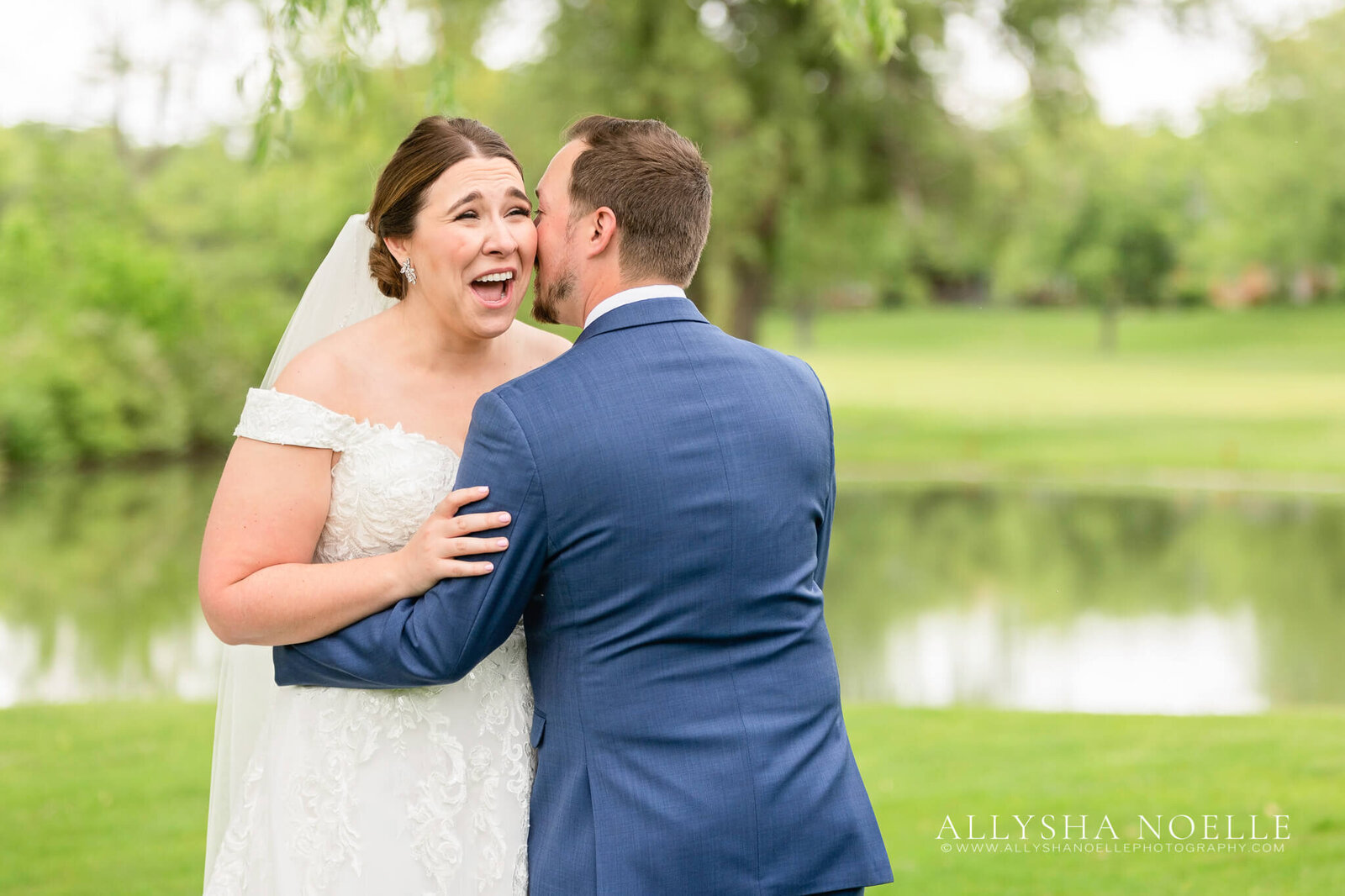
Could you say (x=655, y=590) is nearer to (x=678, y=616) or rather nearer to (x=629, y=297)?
(x=678, y=616)

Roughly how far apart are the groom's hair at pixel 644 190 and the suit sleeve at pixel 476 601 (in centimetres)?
39

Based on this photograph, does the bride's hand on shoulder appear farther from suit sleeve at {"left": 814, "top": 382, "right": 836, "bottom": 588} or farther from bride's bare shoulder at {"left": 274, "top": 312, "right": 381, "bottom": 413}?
suit sleeve at {"left": 814, "top": 382, "right": 836, "bottom": 588}

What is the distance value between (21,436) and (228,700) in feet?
72.8

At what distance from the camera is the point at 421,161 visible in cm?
262

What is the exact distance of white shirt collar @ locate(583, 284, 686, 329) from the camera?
234 centimetres

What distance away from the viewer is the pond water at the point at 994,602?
374 inches

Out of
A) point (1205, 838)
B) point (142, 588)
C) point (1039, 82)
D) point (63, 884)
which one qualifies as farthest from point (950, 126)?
point (63, 884)

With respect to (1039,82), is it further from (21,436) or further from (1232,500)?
(21,436)

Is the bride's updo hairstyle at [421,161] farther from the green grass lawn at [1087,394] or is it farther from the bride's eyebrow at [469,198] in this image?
the green grass lawn at [1087,394]

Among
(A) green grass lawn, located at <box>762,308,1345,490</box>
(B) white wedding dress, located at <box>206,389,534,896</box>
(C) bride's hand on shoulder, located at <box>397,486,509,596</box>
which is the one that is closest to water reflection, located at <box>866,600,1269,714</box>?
(B) white wedding dress, located at <box>206,389,534,896</box>

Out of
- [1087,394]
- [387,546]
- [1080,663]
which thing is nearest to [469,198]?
[387,546]

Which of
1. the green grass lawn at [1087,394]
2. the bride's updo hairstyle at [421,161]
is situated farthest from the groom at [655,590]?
the green grass lawn at [1087,394]

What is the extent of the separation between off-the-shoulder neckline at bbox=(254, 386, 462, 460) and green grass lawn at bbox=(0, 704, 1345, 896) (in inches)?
123

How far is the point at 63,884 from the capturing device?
495cm
